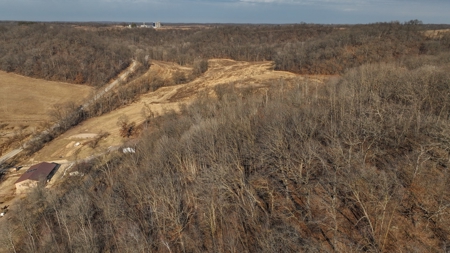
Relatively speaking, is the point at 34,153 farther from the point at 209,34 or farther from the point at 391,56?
the point at 209,34

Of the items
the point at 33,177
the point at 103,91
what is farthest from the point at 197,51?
the point at 33,177

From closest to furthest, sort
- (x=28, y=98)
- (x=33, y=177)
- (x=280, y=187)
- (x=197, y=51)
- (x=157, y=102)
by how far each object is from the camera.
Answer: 1. (x=280, y=187)
2. (x=33, y=177)
3. (x=157, y=102)
4. (x=28, y=98)
5. (x=197, y=51)

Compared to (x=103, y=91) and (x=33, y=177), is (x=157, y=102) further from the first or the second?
(x=33, y=177)

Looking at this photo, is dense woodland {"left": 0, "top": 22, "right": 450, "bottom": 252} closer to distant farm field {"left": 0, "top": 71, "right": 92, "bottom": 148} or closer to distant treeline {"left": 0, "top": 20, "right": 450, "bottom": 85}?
distant farm field {"left": 0, "top": 71, "right": 92, "bottom": 148}

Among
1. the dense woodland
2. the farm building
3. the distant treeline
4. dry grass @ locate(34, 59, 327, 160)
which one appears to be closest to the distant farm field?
the distant treeline

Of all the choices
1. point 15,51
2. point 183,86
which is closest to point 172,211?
point 183,86

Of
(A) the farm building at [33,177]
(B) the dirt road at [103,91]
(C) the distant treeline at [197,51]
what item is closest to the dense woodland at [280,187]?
(A) the farm building at [33,177]
